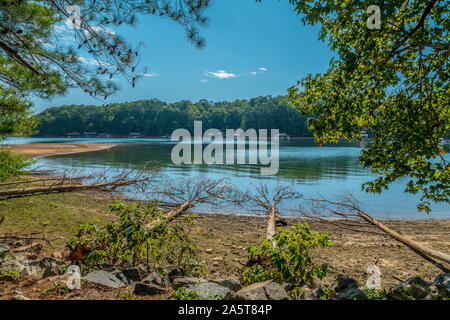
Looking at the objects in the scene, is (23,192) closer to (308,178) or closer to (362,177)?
(308,178)

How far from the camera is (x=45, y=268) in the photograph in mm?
4363

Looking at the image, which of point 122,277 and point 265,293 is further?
point 122,277

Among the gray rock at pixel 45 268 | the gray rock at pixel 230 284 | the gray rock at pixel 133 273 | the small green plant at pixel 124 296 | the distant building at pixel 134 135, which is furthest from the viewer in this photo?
the distant building at pixel 134 135

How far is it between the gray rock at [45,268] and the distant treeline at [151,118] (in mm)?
118925

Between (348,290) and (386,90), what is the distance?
4062mm

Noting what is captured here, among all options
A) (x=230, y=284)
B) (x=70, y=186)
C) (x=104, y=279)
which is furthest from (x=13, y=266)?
(x=230, y=284)

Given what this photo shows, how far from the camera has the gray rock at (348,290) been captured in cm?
353

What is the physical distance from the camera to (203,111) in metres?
154

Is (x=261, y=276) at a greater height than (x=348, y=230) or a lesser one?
greater

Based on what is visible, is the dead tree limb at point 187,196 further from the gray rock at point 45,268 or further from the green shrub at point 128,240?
the gray rock at point 45,268

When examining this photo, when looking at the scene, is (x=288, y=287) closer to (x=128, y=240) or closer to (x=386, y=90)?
(x=128, y=240)

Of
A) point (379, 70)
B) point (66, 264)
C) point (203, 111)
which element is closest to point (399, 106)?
point (379, 70)

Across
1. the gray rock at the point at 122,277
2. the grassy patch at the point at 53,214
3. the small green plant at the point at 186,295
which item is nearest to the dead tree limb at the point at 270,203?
the gray rock at the point at 122,277

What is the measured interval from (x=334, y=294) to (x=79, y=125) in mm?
155215
